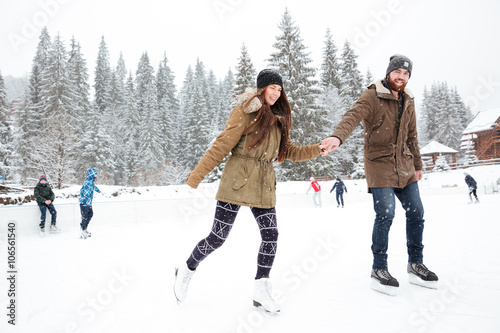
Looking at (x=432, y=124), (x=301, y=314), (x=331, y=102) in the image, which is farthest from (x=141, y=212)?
(x=432, y=124)

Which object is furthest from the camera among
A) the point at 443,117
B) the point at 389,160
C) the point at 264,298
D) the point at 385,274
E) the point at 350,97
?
the point at 443,117

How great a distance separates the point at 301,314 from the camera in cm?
208

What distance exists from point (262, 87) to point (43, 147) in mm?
22149

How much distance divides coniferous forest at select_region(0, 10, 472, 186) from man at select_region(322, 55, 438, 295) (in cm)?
1993

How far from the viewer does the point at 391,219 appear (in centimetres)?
250

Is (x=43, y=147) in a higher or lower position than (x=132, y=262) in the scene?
higher

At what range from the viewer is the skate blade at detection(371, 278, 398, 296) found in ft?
7.59

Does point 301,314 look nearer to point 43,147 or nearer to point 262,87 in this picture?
point 262,87

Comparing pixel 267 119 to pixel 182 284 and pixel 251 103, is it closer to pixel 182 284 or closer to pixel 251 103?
pixel 251 103

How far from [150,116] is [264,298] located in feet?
120

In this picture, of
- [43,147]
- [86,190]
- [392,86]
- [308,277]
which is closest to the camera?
[392,86]

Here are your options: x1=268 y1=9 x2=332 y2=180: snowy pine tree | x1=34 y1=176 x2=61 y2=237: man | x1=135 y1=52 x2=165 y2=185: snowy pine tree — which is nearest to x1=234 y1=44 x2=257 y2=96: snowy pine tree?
x1=268 y1=9 x2=332 y2=180: snowy pine tree

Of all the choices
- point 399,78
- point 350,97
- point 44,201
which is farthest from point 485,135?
point 44,201

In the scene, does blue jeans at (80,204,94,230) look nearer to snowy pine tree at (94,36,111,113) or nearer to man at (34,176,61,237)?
man at (34,176,61,237)
